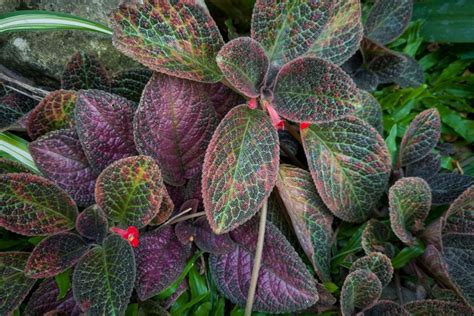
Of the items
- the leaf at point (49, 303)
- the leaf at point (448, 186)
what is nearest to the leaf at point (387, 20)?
the leaf at point (448, 186)

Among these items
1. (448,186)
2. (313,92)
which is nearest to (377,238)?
(448,186)

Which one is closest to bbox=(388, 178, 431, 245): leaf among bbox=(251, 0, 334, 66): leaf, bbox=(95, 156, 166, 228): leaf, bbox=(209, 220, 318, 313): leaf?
bbox=(209, 220, 318, 313): leaf

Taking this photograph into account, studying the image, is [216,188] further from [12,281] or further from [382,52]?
[382,52]

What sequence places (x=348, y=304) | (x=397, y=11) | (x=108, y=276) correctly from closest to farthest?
1. (x=108, y=276)
2. (x=348, y=304)
3. (x=397, y=11)

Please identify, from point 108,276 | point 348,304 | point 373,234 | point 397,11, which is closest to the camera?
point 108,276

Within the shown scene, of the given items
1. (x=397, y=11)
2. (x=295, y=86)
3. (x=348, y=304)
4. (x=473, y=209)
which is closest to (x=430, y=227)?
(x=473, y=209)

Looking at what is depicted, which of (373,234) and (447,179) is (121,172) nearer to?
(373,234)
